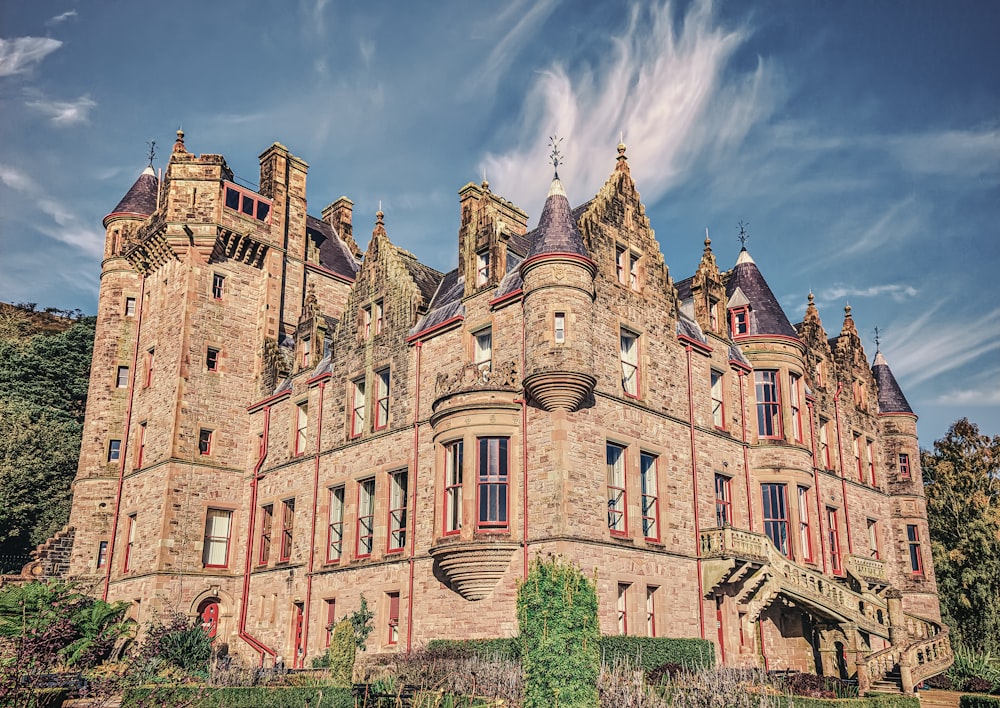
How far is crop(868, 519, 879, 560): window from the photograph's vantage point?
39.5 metres

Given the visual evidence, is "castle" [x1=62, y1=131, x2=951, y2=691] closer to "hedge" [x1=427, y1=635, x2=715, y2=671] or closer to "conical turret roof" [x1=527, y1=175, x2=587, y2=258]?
"conical turret roof" [x1=527, y1=175, x2=587, y2=258]

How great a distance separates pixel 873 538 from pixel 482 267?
22866 mm

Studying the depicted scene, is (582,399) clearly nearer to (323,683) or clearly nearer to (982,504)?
(323,683)

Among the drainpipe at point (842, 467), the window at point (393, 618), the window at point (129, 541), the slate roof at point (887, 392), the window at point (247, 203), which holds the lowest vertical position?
the window at point (393, 618)

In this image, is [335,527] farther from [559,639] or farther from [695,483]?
[559,639]

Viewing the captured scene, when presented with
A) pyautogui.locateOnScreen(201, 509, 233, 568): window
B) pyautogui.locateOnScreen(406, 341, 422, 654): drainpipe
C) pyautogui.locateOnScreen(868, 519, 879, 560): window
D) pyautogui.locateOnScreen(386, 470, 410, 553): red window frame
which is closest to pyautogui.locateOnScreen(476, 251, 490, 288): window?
pyautogui.locateOnScreen(406, 341, 422, 654): drainpipe

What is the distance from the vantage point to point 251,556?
3738 centimetres

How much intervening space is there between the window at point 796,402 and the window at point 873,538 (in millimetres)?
8867

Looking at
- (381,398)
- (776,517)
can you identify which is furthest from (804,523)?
(381,398)

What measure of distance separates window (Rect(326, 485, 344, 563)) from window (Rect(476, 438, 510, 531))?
8314mm

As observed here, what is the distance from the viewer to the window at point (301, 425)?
36562 millimetres

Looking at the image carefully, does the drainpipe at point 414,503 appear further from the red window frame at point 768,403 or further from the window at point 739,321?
the red window frame at point 768,403

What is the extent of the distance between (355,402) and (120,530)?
45.1ft

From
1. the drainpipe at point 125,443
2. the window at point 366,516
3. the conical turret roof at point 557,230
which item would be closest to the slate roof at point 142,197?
the drainpipe at point 125,443
